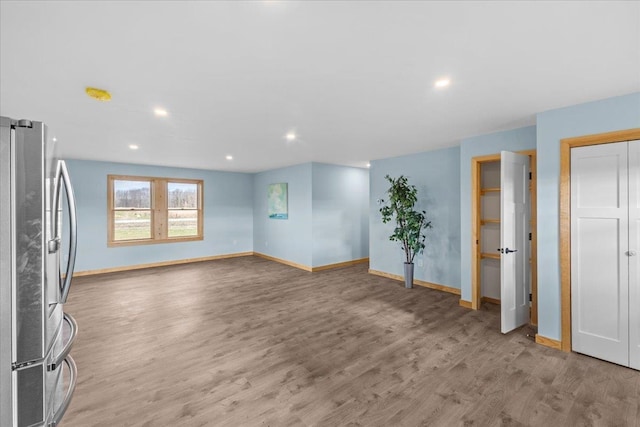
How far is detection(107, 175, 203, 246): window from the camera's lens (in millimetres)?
6566

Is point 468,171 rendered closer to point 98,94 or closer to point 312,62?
point 312,62

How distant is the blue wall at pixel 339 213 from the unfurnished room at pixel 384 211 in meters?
1.41

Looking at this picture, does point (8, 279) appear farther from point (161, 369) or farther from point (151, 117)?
point (151, 117)

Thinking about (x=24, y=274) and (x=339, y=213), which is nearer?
(x=24, y=274)

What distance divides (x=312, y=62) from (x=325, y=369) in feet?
8.29

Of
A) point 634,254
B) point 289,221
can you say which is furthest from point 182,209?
point 634,254

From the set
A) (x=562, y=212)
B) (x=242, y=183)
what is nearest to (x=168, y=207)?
(x=242, y=183)

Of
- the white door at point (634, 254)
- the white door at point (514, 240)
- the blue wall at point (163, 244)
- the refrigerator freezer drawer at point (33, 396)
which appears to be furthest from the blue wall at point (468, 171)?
the blue wall at point (163, 244)

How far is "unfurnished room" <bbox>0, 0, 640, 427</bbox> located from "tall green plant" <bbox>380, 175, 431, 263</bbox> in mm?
44

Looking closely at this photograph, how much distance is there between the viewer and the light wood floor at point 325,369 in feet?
6.56

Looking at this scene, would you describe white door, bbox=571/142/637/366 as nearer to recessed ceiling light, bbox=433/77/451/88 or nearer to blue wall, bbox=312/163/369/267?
recessed ceiling light, bbox=433/77/451/88

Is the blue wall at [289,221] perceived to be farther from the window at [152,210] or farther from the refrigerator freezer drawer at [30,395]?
the refrigerator freezer drawer at [30,395]

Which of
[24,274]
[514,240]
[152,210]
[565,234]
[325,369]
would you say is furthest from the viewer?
[152,210]

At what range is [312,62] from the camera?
2.03 m
